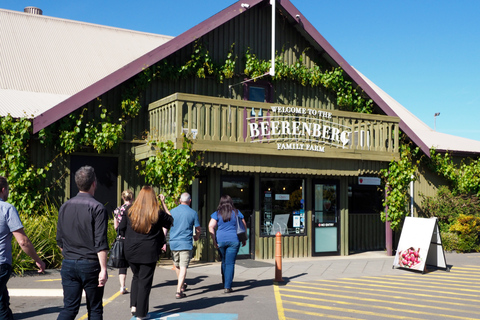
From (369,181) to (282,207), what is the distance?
152 inches

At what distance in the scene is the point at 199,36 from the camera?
48.9ft

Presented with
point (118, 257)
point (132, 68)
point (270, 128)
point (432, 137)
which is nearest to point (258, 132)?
point (270, 128)

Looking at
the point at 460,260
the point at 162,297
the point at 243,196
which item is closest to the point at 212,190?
the point at 243,196

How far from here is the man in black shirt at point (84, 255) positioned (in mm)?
5707

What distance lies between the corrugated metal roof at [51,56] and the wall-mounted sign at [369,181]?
8576mm

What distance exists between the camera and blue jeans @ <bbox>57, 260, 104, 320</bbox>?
5.70 m

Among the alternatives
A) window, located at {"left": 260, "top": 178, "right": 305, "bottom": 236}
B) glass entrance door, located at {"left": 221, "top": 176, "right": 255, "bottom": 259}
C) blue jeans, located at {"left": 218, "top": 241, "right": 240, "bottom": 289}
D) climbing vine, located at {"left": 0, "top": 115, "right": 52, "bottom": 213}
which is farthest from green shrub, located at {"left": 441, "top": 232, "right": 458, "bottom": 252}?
Answer: climbing vine, located at {"left": 0, "top": 115, "right": 52, "bottom": 213}

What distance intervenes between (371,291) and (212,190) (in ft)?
18.8

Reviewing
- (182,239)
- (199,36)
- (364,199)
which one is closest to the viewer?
(182,239)

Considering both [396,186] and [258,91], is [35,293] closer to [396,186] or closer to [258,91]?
[258,91]

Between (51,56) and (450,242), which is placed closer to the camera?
(51,56)

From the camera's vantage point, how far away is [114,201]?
14531 millimetres

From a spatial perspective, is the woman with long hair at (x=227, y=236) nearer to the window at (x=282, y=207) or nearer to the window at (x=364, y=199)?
the window at (x=282, y=207)

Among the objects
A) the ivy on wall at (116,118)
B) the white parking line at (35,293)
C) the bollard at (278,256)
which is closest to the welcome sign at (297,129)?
the ivy on wall at (116,118)
